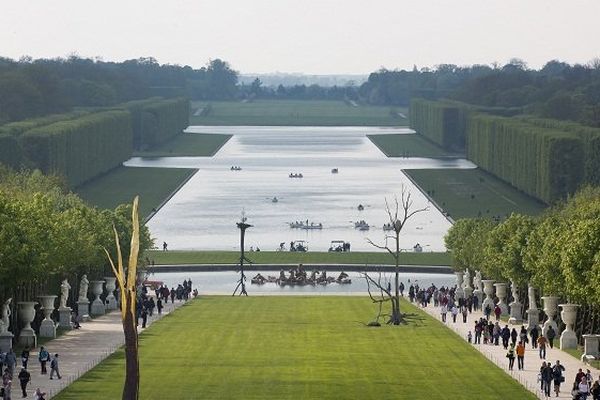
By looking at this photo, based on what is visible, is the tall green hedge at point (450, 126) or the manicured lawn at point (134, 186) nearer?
the manicured lawn at point (134, 186)

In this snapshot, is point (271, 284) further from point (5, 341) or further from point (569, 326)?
point (5, 341)

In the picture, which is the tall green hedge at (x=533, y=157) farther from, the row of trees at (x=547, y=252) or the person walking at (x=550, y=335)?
the person walking at (x=550, y=335)

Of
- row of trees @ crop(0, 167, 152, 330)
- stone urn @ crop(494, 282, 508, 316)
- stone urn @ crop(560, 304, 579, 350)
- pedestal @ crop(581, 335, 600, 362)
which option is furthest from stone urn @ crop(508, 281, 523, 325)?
row of trees @ crop(0, 167, 152, 330)

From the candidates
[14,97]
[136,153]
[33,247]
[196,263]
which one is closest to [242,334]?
[33,247]

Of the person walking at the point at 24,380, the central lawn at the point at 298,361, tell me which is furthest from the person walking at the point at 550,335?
the person walking at the point at 24,380

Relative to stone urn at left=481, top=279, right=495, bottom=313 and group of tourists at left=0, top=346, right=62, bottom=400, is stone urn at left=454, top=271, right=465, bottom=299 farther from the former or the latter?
group of tourists at left=0, top=346, right=62, bottom=400

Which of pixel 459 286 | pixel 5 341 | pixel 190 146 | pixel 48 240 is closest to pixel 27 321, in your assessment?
pixel 5 341
